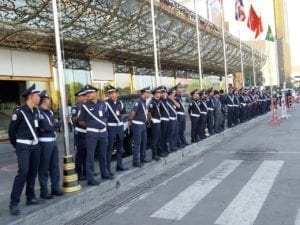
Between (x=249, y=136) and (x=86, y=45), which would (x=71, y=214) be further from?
(x=86, y=45)

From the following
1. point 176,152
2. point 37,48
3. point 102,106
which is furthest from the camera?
point 37,48

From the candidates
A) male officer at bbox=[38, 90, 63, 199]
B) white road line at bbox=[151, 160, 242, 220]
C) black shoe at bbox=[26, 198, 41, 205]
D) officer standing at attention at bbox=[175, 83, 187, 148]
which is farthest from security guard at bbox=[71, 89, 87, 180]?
officer standing at attention at bbox=[175, 83, 187, 148]

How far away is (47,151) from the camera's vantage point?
699 cm

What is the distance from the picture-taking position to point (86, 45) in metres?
23.6

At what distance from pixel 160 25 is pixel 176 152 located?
1358 cm

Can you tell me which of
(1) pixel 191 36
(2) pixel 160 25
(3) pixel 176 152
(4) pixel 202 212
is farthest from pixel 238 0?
(4) pixel 202 212

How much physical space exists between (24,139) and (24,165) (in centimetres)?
37

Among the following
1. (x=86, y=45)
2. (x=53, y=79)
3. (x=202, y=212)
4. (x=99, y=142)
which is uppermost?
(x=86, y=45)

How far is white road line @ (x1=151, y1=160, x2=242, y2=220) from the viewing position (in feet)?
21.9

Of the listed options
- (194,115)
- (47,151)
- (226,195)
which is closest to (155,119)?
(226,195)

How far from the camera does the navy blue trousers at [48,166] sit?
22.9 feet

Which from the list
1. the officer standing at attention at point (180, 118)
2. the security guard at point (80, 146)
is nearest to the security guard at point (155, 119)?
the officer standing at attention at point (180, 118)

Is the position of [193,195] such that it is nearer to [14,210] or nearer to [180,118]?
[14,210]

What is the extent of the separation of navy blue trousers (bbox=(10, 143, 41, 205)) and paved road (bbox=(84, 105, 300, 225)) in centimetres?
119
